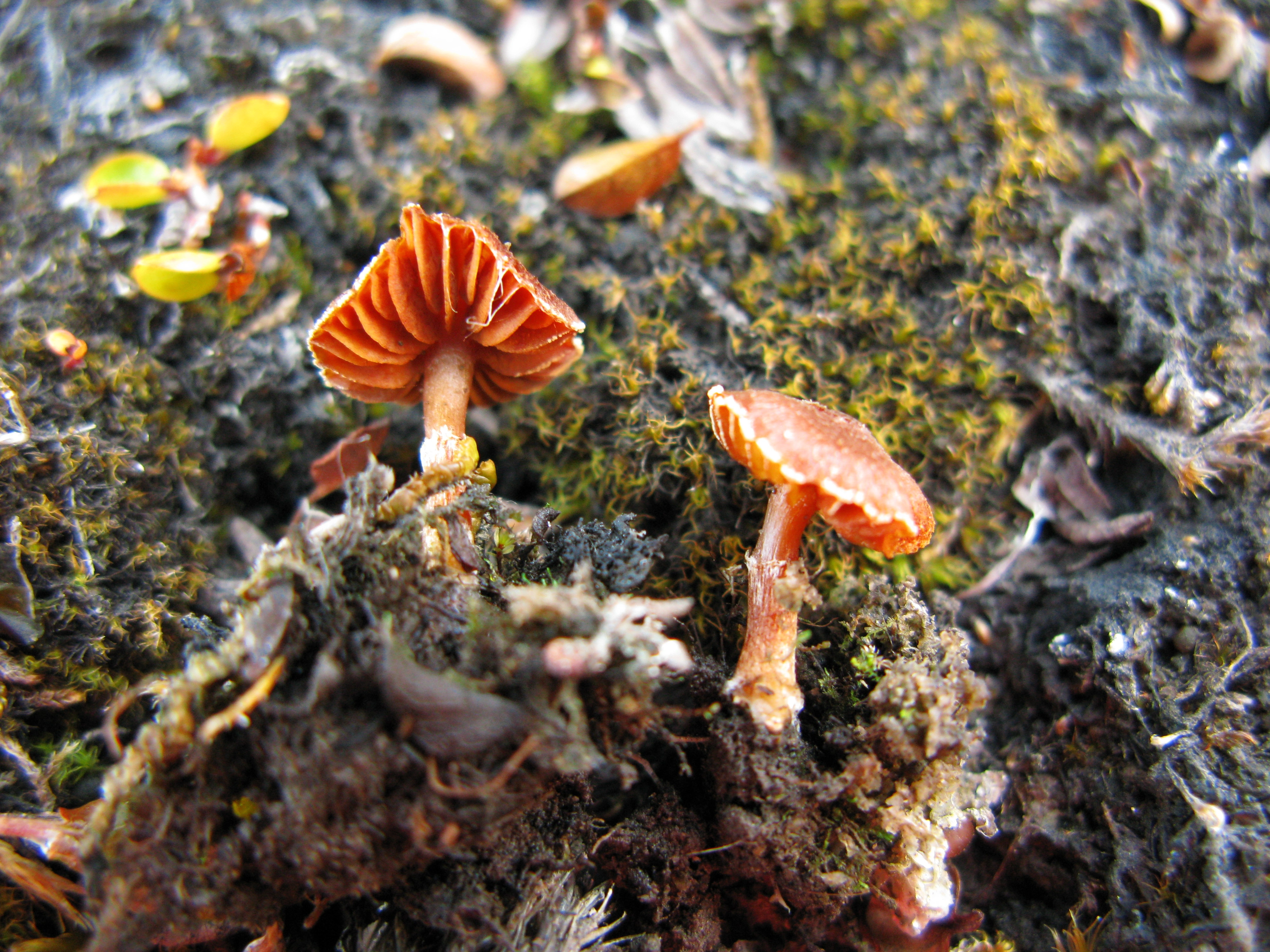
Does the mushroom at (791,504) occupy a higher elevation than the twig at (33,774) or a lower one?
higher

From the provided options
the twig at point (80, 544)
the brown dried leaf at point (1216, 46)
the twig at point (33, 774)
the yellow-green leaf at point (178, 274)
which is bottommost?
the twig at point (33, 774)

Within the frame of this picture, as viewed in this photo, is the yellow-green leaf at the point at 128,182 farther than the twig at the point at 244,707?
Yes

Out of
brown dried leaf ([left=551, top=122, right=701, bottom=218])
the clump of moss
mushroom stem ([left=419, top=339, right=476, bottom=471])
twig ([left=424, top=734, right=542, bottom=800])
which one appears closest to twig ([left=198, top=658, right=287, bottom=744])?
the clump of moss

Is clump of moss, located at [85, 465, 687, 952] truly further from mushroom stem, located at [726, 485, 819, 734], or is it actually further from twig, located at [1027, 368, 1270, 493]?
twig, located at [1027, 368, 1270, 493]

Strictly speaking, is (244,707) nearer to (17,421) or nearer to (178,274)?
(17,421)

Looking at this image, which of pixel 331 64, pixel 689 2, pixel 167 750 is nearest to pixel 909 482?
pixel 167 750

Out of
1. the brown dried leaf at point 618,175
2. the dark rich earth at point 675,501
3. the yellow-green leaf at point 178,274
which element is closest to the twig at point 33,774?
the dark rich earth at point 675,501

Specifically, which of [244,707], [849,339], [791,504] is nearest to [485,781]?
[244,707]

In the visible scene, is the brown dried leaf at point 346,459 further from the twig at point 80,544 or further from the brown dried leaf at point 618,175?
the brown dried leaf at point 618,175
